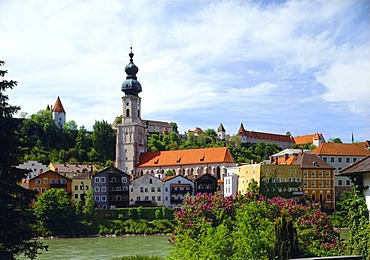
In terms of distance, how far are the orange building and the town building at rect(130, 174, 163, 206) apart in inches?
316

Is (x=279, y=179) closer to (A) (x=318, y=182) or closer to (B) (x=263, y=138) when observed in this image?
(A) (x=318, y=182)

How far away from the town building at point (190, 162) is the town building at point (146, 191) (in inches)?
616

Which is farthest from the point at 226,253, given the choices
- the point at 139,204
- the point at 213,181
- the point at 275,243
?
the point at 213,181

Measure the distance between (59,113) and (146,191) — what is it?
59.1 m

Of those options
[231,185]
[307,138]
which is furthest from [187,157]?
[307,138]

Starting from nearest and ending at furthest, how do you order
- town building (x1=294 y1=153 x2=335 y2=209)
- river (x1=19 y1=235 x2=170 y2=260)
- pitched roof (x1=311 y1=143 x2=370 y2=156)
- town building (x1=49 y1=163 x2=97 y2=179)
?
river (x1=19 y1=235 x2=170 y2=260) → town building (x1=294 y1=153 x2=335 y2=209) → pitched roof (x1=311 y1=143 x2=370 y2=156) → town building (x1=49 y1=163 x2=97 y2=179)

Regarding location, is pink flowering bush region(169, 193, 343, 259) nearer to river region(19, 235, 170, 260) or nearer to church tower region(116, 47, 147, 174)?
river region(19, 235, 170, 260)

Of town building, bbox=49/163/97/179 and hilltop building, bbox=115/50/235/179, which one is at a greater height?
hilltop building, bbox=115/50/235/179

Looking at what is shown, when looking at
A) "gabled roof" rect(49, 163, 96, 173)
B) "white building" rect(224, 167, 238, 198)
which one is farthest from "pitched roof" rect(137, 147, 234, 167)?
"white building" rect(224, 167, 238, 198)

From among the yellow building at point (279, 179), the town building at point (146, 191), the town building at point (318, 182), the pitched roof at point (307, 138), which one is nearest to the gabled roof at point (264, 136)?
the pitched roof at point (307, 138)

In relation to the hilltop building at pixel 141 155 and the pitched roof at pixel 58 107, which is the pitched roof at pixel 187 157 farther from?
the pitched roof at pixel 58 107

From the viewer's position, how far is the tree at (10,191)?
42.2 ft

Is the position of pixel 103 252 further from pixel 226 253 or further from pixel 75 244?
pixel 226 253

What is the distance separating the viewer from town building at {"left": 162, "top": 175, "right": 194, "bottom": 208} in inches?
2517
